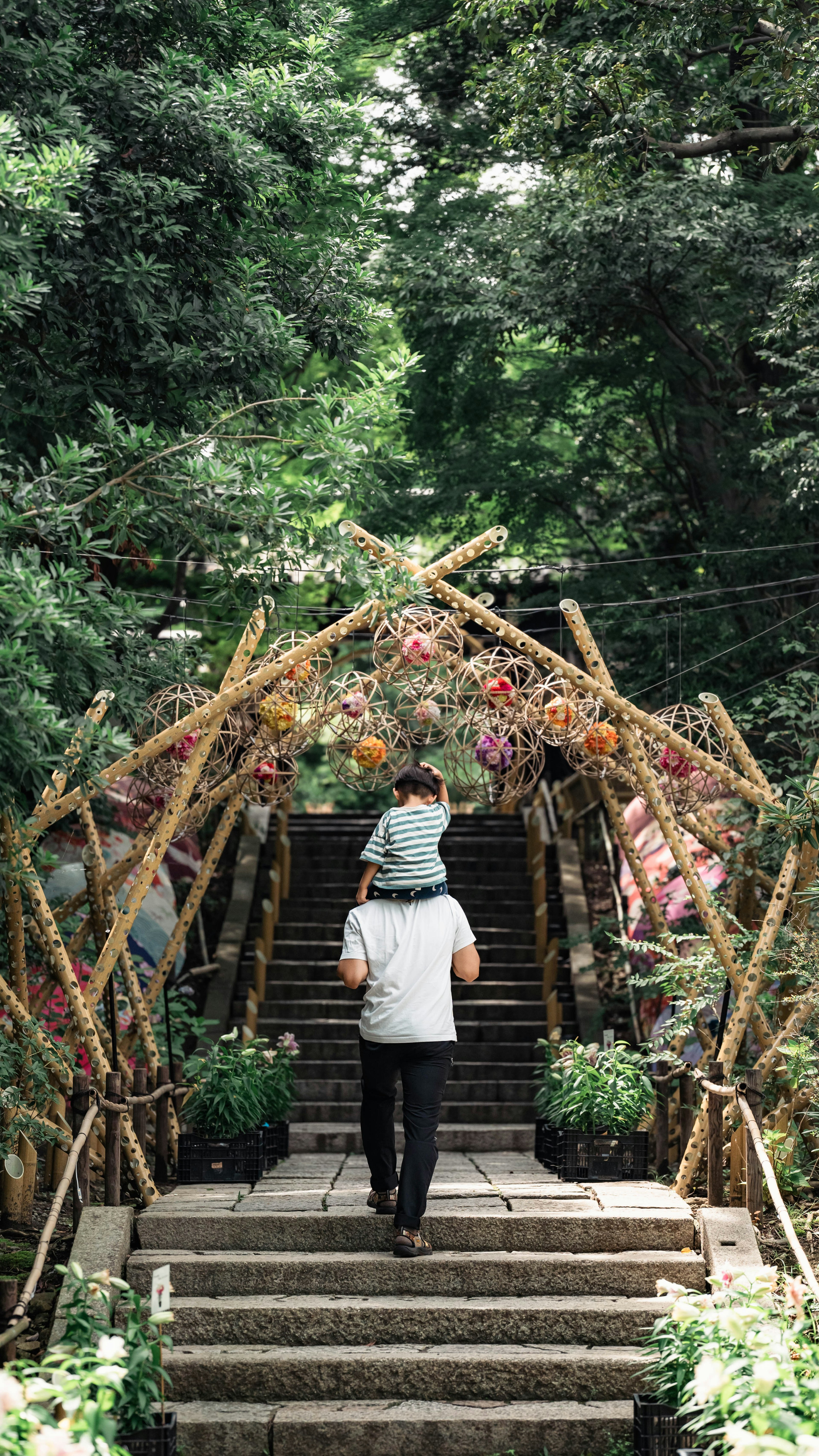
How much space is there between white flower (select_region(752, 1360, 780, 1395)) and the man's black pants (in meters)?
2.02

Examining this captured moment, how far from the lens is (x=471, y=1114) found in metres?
9.39

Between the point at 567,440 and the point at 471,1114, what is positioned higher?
the point at 567,440

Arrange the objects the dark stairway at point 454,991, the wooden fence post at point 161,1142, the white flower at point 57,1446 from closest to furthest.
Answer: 1. the white flower at point 57,1446
2. the wooden fence post at point 161,1142
3. the dark stairway at point 454,991

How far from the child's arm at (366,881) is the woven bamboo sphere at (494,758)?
1.68 m

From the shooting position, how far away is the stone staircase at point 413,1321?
14.6ft

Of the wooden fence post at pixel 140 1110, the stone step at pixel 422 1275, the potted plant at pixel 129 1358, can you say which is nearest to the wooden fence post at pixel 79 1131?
the stone step at pixel 422 1275

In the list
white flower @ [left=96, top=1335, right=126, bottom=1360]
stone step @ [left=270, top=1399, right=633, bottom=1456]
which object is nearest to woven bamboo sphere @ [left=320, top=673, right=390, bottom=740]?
stone step @ [left=270, top=1399, right=633, bottom=1456]

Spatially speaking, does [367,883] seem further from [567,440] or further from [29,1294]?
[567,440]

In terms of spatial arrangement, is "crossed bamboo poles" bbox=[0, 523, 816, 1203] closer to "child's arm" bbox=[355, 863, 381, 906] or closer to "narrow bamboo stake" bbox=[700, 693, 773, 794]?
"narrow bamboo stake" bbox=[700, 693, 773, 794]

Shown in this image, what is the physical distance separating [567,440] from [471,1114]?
7.91m

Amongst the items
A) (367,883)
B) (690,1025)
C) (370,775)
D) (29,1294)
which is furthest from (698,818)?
(29,1294)

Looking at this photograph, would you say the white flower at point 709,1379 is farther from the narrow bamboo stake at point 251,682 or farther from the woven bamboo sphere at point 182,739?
the woven bamboo sphere at point 182,739

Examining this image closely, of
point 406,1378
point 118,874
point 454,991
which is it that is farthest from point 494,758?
point 454,991

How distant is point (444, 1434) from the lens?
14.5 feet
